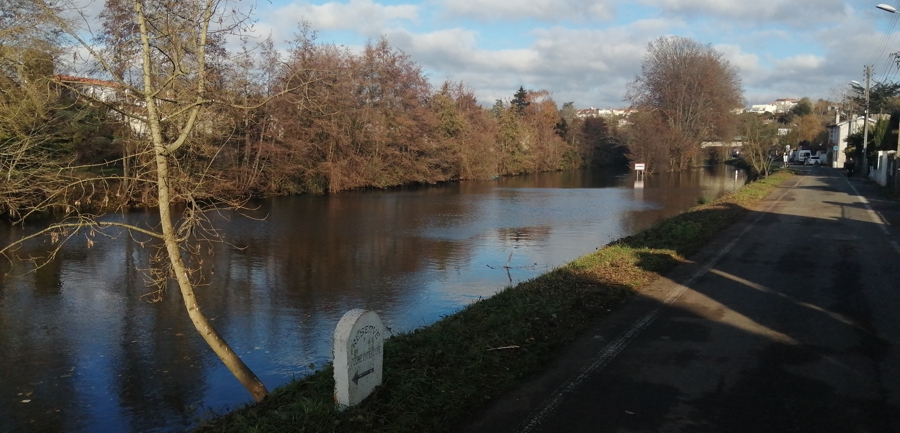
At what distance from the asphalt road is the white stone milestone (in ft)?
2.75

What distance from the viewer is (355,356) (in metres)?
4.89

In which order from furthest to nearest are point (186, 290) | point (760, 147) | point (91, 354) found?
1. point (760, 147)
2. point (91, 354)
3. point (186, 290)

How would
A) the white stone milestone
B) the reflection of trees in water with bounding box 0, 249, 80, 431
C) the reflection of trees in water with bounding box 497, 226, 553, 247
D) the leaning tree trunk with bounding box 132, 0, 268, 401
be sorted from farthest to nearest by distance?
the reflection of trees in water with bounding box 497, 226, 553, 247 < the reflection of trees in water with bounding box 0, 249, 80, 431 < the leaning tree trunk with bounding box 132, 0, 268, 401 < the white stone milestone

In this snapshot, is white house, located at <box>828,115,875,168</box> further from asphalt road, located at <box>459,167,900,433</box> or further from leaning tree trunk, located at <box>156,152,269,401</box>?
leaning tree trunk, located at <box>156,152,269,401</box>

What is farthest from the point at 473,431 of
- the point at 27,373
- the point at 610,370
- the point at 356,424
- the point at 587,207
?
the point at 587,207

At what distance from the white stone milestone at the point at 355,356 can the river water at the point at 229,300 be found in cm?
320

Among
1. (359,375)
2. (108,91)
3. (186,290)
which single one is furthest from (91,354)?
(359,375)

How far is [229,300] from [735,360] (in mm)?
9382

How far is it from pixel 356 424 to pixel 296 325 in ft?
21.0

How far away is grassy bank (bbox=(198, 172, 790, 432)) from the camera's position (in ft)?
15.9

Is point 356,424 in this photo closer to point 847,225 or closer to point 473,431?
point 473,431

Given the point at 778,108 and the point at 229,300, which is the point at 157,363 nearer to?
the point at 229,300

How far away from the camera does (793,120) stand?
320 feet

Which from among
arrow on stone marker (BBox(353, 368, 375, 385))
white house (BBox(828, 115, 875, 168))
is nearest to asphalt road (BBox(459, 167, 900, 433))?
arrow on stone marker (BBox(353, 368, 375, 385))
